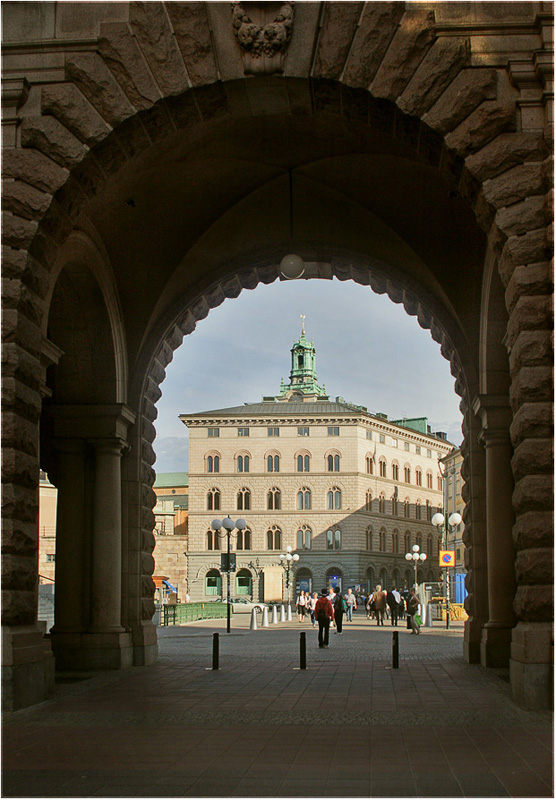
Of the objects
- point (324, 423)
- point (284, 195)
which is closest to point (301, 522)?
point (324, 423)

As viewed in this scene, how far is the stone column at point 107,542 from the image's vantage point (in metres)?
16.5

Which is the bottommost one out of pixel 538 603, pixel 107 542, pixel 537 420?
pixel 538 603

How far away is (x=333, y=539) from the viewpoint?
3595 inches

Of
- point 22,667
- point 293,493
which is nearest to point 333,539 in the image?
point 293,493

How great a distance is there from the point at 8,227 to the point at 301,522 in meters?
82.8

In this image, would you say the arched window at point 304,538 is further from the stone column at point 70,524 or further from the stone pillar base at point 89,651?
the stone pillar base at point 89,651

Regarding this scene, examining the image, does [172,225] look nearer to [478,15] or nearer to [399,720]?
[478,15]

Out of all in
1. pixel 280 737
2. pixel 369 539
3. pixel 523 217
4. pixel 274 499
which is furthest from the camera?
pixel 369 539

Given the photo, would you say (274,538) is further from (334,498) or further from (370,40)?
(370,40)

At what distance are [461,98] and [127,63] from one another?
12.6 feet

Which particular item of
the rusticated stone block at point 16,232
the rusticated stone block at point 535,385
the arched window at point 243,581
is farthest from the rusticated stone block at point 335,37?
the arched window at point 243,581

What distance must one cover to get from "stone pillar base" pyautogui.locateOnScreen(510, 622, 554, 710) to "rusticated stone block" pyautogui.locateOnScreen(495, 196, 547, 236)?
13.5ft

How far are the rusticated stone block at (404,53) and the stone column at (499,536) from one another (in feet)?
22.6

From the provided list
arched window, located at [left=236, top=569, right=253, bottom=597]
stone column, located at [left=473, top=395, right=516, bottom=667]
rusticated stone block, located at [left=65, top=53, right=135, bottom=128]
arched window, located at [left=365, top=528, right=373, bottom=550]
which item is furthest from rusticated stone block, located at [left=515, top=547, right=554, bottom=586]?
arched window, located at [left=365, top=528, right=373, bottom=550]
